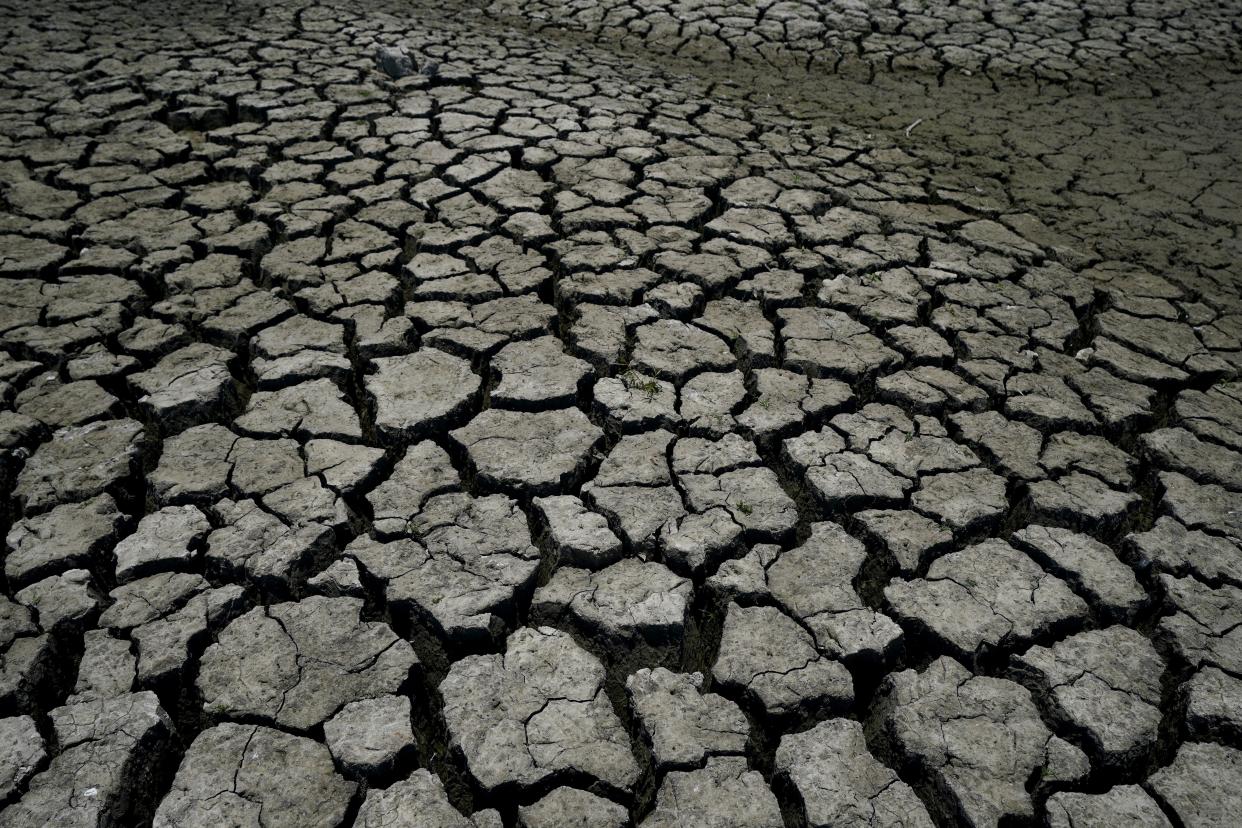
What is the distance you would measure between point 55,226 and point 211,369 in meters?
1.26

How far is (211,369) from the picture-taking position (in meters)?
2.32

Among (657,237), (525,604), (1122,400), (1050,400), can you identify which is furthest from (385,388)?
(1122,400)

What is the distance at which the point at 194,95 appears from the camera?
405 centimetres

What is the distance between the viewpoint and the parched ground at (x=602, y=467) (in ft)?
4.75

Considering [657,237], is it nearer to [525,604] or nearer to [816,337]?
[816,337]

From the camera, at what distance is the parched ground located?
4.75ft

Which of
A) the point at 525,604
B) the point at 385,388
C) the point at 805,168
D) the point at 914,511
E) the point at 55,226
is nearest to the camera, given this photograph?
the point at 525,604

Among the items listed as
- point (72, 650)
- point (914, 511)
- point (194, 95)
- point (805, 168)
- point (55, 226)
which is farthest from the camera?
point (194, 95)

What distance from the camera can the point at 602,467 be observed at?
6.77 ft

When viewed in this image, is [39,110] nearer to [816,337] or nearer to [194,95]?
[194,95]

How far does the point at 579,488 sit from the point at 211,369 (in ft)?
3.75

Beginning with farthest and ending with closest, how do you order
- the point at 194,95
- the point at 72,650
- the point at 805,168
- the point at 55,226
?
the point at 194,95 → the point at 805,168 → the point at 55,226 → the point at 72,650

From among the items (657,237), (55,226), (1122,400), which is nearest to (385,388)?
(657,237)

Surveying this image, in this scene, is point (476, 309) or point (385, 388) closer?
point (385, 388)
